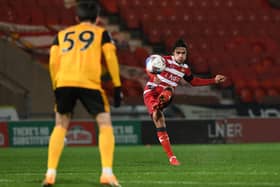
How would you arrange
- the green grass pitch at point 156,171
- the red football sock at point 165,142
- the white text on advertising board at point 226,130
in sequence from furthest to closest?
the white text on advertising board at point 226,130 < the red football sock at point 165,142 < the green grass pitch at point 156,171

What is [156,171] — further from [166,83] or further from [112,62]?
→ [112,62]

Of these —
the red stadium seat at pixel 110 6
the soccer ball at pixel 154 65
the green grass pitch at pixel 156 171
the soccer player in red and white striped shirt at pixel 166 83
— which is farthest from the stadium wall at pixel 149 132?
the soccer ball at pixel 154 65

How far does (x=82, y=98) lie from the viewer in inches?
309

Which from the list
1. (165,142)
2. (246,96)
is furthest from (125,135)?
(165,142)

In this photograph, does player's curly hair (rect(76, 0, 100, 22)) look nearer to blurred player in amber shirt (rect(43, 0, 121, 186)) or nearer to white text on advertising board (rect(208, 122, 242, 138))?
blurred player in amber shirt (rect(43, 0, 121, 186))

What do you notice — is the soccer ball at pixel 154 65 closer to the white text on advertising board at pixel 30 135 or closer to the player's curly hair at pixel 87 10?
the player's curly hair at pixel 87 10

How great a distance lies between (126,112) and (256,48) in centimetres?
673

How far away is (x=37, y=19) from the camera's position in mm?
24734

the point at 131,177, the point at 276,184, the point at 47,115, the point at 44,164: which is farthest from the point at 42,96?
the point at 276,184

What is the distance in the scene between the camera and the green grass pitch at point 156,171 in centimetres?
858

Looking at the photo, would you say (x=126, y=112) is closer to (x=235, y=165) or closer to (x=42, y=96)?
(x=42, y=96)

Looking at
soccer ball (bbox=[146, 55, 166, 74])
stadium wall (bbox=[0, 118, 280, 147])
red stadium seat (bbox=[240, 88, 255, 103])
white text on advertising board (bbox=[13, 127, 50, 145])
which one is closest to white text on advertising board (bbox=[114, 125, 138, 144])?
stadium wall (bbox=[0, 118, 280, 147])

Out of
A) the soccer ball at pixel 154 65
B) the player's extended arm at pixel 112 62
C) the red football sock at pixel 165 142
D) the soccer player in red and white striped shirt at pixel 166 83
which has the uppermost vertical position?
the player's extended arm at pixel 112 62

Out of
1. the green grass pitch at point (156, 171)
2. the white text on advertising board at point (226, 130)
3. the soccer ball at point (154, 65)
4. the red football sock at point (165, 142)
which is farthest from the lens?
the white text on advertising board at point (226, 130)
